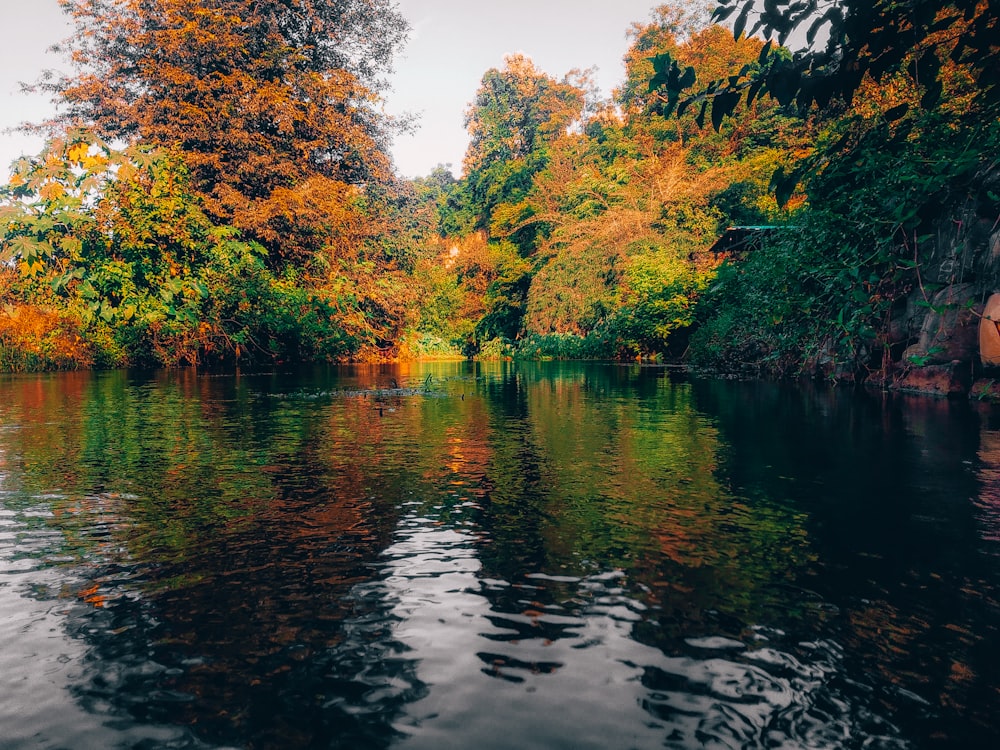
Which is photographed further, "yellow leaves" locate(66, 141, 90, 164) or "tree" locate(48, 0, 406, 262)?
"tree" locate(48, 0, 406, 262)

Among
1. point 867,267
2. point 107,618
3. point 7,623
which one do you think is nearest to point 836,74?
point 107,618

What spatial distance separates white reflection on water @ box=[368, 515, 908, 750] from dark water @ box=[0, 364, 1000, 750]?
1 cm

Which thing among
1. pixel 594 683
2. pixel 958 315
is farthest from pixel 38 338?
pixel 594 683

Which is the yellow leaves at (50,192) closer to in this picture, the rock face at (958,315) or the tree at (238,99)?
the tree at (238,99)

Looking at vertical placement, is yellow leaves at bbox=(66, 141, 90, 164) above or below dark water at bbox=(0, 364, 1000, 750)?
above

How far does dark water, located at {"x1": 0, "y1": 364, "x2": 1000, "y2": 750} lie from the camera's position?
2.21m

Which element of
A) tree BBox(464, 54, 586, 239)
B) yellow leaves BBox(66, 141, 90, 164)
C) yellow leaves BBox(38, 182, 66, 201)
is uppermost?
tree BBox(464, 54, 586, 239)

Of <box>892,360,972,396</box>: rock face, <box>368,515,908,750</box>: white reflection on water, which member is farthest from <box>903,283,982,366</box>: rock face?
<box>368,515,908,750</box>: white reflection on water

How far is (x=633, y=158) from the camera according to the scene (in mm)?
55000

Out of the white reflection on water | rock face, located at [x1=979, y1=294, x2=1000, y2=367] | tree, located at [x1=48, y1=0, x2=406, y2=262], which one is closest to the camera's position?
the white reflection on water

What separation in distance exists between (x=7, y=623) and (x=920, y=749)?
3.10 m

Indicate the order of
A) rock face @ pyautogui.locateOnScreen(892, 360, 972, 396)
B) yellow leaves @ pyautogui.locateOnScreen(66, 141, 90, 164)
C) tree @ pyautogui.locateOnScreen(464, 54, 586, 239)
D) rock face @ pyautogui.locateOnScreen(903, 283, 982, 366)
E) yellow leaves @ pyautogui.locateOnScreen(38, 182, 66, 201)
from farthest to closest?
tree @ pyautogui.locateOnScreen(464, 54, 586, 239) < yellow leaves @ pyautogui.locateOnScreen(66, 141, 90, 164) < yellow leaves @ pyautogui.locateOnScreen(38, 182, 66, 201) < rock face @ pyautogui.locateOnScreen(892, 360, 972, 396) < rock face @ pyautogui.locateOnScreen(903, 283, 982, 366)

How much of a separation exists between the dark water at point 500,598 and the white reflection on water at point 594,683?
0.01 metres

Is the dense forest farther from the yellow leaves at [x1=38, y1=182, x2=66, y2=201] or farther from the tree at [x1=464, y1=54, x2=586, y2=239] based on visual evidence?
the tree at [x1=464, y1=54, x2=586, y2=239]
